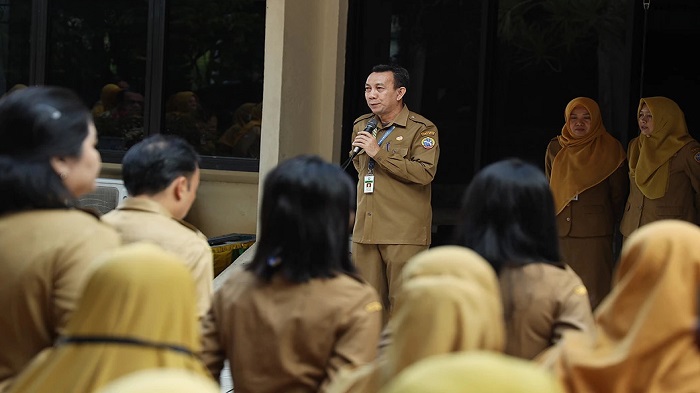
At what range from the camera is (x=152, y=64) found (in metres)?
9.05

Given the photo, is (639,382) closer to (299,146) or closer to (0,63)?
(299,146)

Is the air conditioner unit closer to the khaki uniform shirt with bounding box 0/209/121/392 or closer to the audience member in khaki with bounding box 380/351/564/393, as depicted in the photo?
the khaki uniform shirt with bounding box 0/209/121/392

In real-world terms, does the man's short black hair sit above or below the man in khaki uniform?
above

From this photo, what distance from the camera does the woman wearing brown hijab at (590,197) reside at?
7.02 m

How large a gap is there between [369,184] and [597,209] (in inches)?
59.1

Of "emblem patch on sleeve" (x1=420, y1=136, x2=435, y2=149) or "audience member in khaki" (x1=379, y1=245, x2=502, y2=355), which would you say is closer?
"audience member in khaki" (x1=379, y1=245, x2=502, y2=355)

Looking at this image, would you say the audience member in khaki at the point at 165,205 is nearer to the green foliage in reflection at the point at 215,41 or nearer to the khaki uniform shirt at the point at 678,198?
the khaki uniform shirt at the point at 678,198

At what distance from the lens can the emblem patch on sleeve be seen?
6.52 metres

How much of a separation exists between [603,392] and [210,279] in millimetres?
1534

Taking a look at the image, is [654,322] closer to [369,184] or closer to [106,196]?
[369,184]

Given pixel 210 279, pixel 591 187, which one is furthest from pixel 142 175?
pixel 591 187

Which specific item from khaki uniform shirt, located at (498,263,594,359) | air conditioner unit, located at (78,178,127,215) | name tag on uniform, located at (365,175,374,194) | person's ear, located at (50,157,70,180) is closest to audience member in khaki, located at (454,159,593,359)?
khaki uniform shirt, located at (498,263,594,359)

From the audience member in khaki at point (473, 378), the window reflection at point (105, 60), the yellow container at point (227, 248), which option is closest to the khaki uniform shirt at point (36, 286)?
the audience member in khaki at point (473, 378)

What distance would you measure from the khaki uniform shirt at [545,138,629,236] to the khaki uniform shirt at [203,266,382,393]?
4.06 metres
